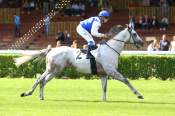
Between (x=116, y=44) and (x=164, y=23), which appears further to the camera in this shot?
(x=164, y=23)

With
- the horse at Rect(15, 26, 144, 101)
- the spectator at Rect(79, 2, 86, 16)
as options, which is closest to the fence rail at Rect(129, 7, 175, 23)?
the spectator at Rect(79, 2, 86, 16)

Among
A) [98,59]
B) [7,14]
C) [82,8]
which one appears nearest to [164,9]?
[82,8]

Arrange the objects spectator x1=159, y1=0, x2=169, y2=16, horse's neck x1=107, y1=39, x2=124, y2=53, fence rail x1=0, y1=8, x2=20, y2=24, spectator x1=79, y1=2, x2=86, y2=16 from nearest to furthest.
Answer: horse's neck x1=107, y1=39, x2=124, y2=53 → spectator x1=159, y1=0, x2=169, y2=16 → spectator x1=79, y1=2, x2=86, y2=16 → fence rail x1=0, y1=8, x2=20, y2=24

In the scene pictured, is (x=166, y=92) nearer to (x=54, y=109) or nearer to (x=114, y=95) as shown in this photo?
(x=114, y=95)

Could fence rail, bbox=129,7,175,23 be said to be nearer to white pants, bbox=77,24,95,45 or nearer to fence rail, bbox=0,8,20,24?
fence rail, bbox=0,8,20,24

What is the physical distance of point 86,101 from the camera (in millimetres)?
20984

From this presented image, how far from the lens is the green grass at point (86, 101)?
18344 millimetres

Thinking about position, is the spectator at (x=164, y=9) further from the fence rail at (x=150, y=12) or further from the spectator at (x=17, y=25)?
the spectator at (x=17, y=25)

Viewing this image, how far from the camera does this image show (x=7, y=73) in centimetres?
3178

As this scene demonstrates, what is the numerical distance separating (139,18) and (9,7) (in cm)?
784

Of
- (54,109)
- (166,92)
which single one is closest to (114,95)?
(166,92)

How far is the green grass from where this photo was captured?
60.2 ft

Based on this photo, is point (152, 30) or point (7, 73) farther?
point (152, 30)

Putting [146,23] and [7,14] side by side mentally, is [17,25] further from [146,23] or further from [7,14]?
[146,23]
